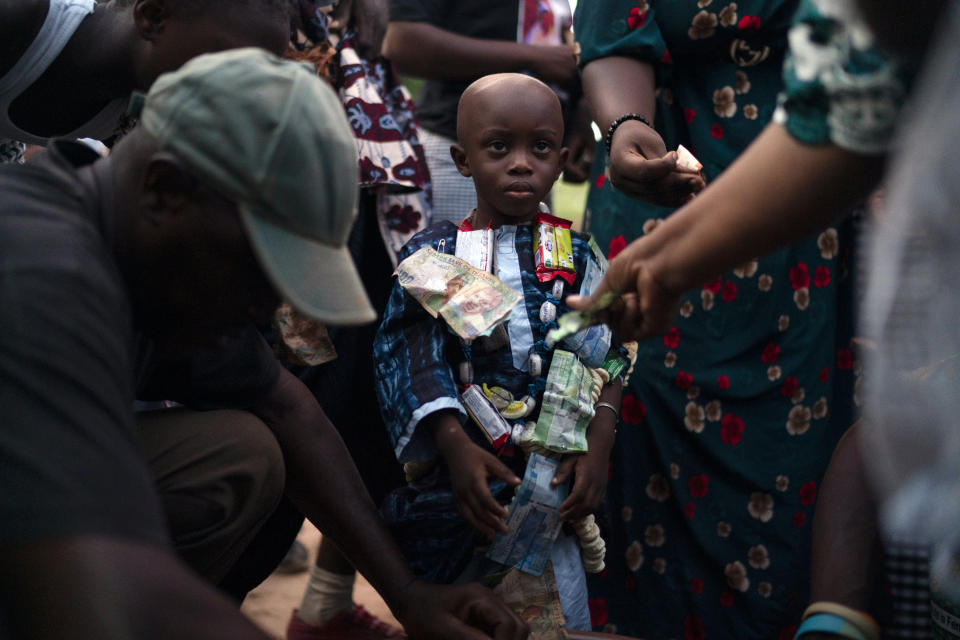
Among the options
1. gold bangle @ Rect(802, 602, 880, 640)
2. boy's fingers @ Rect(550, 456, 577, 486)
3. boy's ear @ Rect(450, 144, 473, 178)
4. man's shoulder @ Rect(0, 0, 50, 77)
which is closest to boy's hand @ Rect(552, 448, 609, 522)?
boy's fingers @ Rect(550, 456, 577, 486)

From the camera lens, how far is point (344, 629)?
9.02ft

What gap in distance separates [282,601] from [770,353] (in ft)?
5.94

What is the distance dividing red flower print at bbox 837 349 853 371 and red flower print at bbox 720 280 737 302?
1.08 ft

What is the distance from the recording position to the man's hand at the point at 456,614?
1.80 meters

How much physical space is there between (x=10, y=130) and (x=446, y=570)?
1.40 m

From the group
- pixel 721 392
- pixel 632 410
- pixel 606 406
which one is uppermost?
pixel 606 406

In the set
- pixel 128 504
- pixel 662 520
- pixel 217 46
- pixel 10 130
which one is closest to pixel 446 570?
pixel 662 520

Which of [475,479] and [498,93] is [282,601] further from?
[498,93]

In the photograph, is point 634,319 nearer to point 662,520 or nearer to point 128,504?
point 128,504

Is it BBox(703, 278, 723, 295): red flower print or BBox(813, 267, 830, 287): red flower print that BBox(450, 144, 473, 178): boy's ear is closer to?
BBox(703, 278, 723, 295): red flower print

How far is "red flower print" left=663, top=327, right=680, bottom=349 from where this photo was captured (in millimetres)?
2576

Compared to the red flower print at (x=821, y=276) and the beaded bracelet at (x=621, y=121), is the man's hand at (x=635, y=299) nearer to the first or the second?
the beaded bracelet at (x=621, y=121)

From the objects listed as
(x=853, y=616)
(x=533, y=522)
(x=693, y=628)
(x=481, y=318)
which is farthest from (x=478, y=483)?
(x=693, y=628)

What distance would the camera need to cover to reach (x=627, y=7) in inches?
93.8
